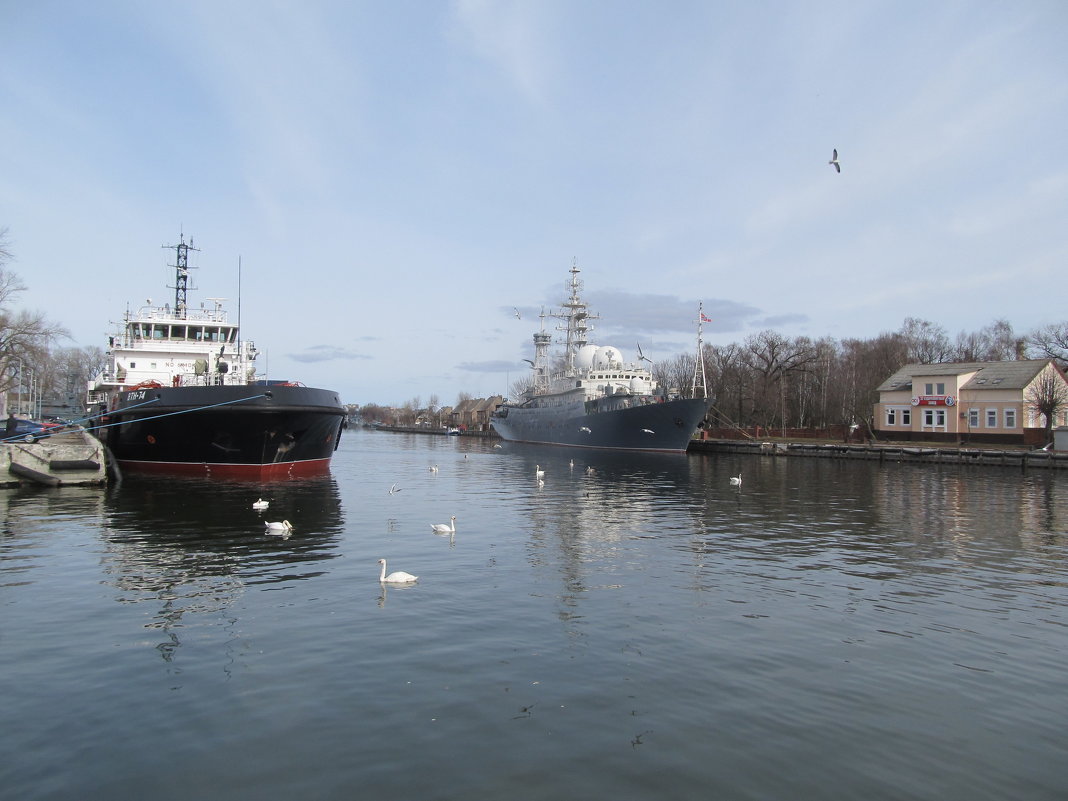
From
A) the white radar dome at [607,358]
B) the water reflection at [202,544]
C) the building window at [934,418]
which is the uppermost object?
the white radar dome at [607,358]

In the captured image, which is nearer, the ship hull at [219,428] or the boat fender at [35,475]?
the boat fender at [35,475]

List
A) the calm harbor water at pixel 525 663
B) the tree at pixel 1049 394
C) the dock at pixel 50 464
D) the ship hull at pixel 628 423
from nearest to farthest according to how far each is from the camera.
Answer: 1. the calm harbor water at pixel 525 663
2. the dock at pixel 50 464
3. the tree at pixel 1049 394
4. the ship hull at pixel 628 423

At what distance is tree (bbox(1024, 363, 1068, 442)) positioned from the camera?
5109 centimetres

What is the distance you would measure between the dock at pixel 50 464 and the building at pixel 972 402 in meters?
57.5

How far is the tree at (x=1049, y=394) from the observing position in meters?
51.1

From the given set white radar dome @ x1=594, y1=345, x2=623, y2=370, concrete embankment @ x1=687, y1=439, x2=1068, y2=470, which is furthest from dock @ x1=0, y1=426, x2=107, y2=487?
white radar dome @ x1=594, y1=345, x2=623, y2=370

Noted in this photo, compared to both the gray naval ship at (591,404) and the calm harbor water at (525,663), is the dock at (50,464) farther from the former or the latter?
the gray naval ship at (591,404)

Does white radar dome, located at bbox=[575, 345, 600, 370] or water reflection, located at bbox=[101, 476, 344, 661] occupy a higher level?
white radar dome, located at bbox=[575, 345, 600, 370]

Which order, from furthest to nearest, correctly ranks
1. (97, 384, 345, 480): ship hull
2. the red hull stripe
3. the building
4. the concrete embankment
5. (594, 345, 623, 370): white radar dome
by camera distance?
1. (594, 345, 623, 370): white radar dome
2. the building
3. the concrete embankment
4. the red hull stripe
5. (97, 384, 345, 480): ship hull

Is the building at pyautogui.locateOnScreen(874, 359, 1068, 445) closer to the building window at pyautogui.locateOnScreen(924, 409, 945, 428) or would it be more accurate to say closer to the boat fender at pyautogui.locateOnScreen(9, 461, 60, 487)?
the building window at pyautogui.locateOnScreen(924, 409, 945, 428)

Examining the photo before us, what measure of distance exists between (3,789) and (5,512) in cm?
1728

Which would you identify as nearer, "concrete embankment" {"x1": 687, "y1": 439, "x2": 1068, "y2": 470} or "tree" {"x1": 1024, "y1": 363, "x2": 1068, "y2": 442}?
"concrete embankment" {"x1": 687, "y1": 439, "x2": 1068, "y2": 470}

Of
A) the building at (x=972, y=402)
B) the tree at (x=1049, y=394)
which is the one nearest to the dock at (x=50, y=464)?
the building at (x=972, y=402)

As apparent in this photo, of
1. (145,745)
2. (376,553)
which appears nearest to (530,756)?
(145,745)
